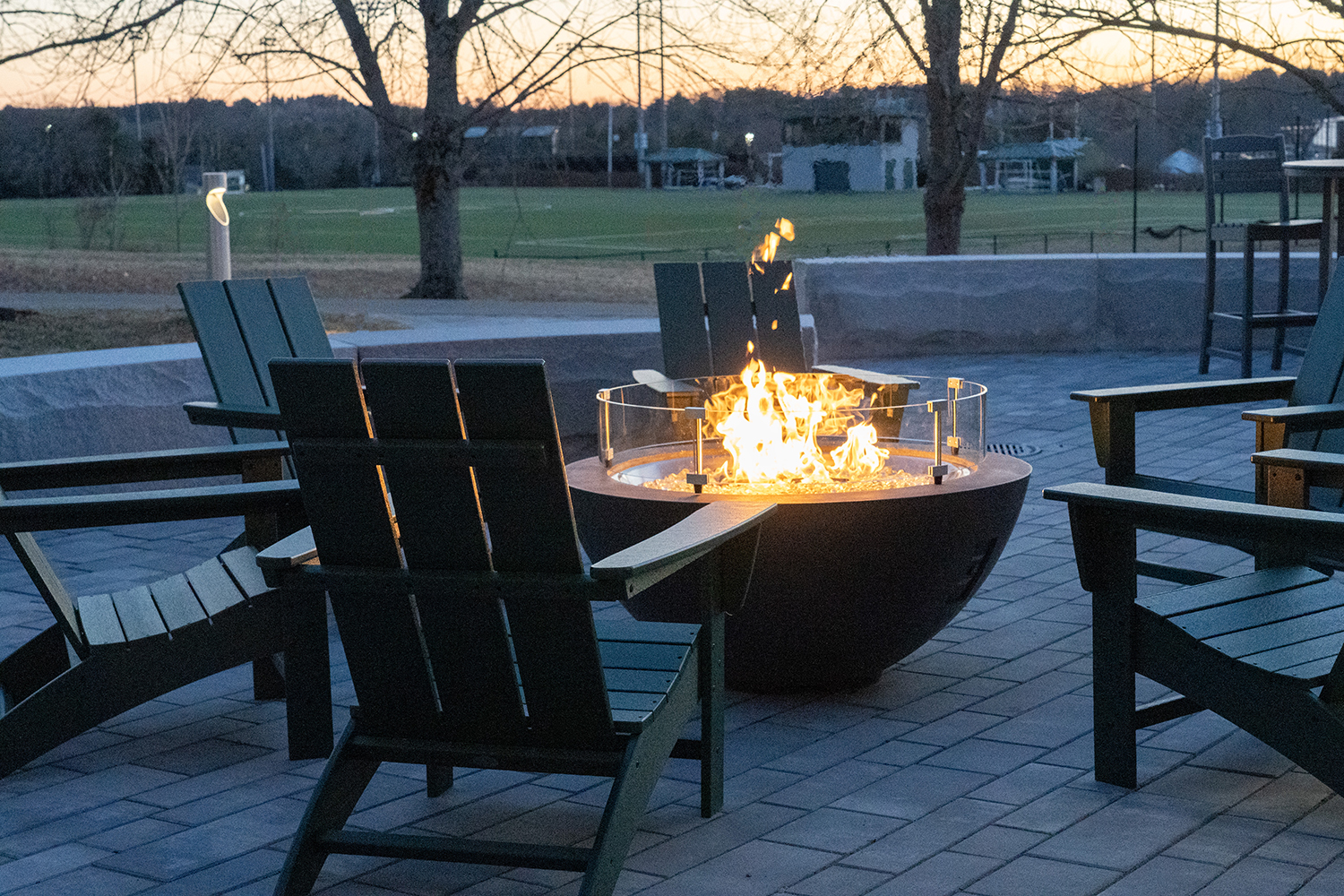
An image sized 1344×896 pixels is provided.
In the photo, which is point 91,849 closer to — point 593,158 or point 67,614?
point 67,614

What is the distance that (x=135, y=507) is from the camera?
3.23 m

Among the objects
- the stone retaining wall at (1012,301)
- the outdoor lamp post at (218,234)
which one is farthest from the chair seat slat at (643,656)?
the stone retaining wall at (1012,301)

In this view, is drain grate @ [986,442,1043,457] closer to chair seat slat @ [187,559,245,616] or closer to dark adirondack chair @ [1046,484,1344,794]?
dark adirondack chair @ [1046,484,1344,794]

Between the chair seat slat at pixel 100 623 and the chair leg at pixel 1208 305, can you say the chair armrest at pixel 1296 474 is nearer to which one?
the chair seat slat at pixel 100 623

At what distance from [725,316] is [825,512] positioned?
90.4 inches

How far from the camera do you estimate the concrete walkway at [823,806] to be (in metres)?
2.74

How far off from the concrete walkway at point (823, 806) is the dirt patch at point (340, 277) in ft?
53.0

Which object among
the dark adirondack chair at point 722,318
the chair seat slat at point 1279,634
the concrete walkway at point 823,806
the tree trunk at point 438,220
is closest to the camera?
the concrete walkway at point 823,806

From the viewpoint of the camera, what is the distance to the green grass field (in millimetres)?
29203

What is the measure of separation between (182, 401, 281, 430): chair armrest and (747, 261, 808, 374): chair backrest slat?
181 cm

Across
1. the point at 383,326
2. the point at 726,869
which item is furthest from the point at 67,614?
the point at 383,326

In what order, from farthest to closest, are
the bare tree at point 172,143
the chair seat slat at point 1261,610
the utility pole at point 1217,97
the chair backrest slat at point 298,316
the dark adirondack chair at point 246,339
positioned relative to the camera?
1. the bare tree at point 172,143
2. the utility pole at point 1217,97
3. the chair backrest slat at point 298,316
4. the dark adirondack chair at point 246,339
5. the chair seat slat at point 1261,610

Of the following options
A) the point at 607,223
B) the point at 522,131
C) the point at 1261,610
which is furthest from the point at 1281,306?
the point at 607,223

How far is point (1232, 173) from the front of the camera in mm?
9375
